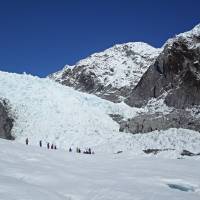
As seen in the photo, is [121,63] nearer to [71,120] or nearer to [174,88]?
[174,88]

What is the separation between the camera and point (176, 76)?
58938 millimetres

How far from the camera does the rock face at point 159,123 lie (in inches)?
1687

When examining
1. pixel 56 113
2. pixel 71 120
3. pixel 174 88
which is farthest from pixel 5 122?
pixel 174 88

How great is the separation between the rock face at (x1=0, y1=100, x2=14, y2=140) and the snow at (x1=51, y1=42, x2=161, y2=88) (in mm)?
48822

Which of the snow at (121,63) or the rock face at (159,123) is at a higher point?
the snow at (121,63)

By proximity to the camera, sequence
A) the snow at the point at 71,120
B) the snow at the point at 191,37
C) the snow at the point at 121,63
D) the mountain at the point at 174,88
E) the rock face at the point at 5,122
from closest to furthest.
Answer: the snow at the point at 71,120, the rock face at the point at 5,122, the mountain at the point at 174,88, the snow at the point at 191,37, the snow at the point at 121,63

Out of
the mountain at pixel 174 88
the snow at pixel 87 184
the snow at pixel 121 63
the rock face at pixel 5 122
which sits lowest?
the snow at pixel 87 184

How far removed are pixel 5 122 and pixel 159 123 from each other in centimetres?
1626

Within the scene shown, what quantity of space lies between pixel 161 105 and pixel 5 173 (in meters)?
44.4

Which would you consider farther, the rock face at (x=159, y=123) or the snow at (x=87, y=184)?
the rock face at (x=159, y=123)

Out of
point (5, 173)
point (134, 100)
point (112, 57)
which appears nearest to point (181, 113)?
point (134, 100)

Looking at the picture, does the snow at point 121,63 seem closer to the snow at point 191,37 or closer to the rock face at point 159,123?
the snow at point 191,37

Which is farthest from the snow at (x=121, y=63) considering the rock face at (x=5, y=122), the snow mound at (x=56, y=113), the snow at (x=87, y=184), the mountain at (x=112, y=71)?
the snow at (x=87, y=184)

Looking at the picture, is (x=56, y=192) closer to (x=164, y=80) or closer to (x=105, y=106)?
(x=105, y=106)
